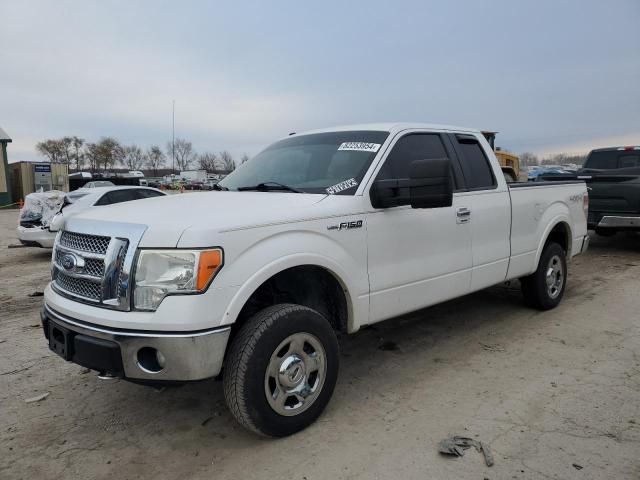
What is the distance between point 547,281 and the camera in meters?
5.47

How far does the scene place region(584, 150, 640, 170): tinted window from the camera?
10719 millimetres

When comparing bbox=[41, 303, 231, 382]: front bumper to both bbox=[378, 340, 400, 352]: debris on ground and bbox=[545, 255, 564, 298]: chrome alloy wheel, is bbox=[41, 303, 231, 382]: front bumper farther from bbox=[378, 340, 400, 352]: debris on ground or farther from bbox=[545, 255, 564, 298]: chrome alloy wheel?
bbox=[545, 255, 564, 298]: chrome alloy wheel

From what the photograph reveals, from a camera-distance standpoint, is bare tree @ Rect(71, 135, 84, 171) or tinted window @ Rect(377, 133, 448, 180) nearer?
tinted window @ Rect(377, 133, 448, 180)

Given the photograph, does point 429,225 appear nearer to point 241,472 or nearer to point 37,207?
point 241,472

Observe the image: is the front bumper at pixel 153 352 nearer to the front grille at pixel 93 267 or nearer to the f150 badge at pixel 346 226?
the front grille at pixel 93 267

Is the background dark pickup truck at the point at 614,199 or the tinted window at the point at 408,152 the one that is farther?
the background dark pickup truck at the point at 614,199

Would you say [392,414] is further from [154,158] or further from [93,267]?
[154,158]

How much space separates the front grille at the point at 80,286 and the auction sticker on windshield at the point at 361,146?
6.69ft

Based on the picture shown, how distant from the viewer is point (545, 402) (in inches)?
133

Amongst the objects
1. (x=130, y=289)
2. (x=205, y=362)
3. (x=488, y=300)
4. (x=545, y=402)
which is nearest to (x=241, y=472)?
(x=205, y=362)

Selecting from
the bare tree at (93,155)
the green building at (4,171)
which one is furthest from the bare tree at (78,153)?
the green building at (4,171)

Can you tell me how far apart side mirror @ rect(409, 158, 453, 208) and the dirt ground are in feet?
4.63

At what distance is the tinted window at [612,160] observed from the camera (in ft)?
35.2

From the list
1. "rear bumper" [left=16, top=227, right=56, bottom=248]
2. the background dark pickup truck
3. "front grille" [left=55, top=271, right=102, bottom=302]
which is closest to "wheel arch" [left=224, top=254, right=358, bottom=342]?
"front grille" [left=55, top=271, right=102, bottom=302]
